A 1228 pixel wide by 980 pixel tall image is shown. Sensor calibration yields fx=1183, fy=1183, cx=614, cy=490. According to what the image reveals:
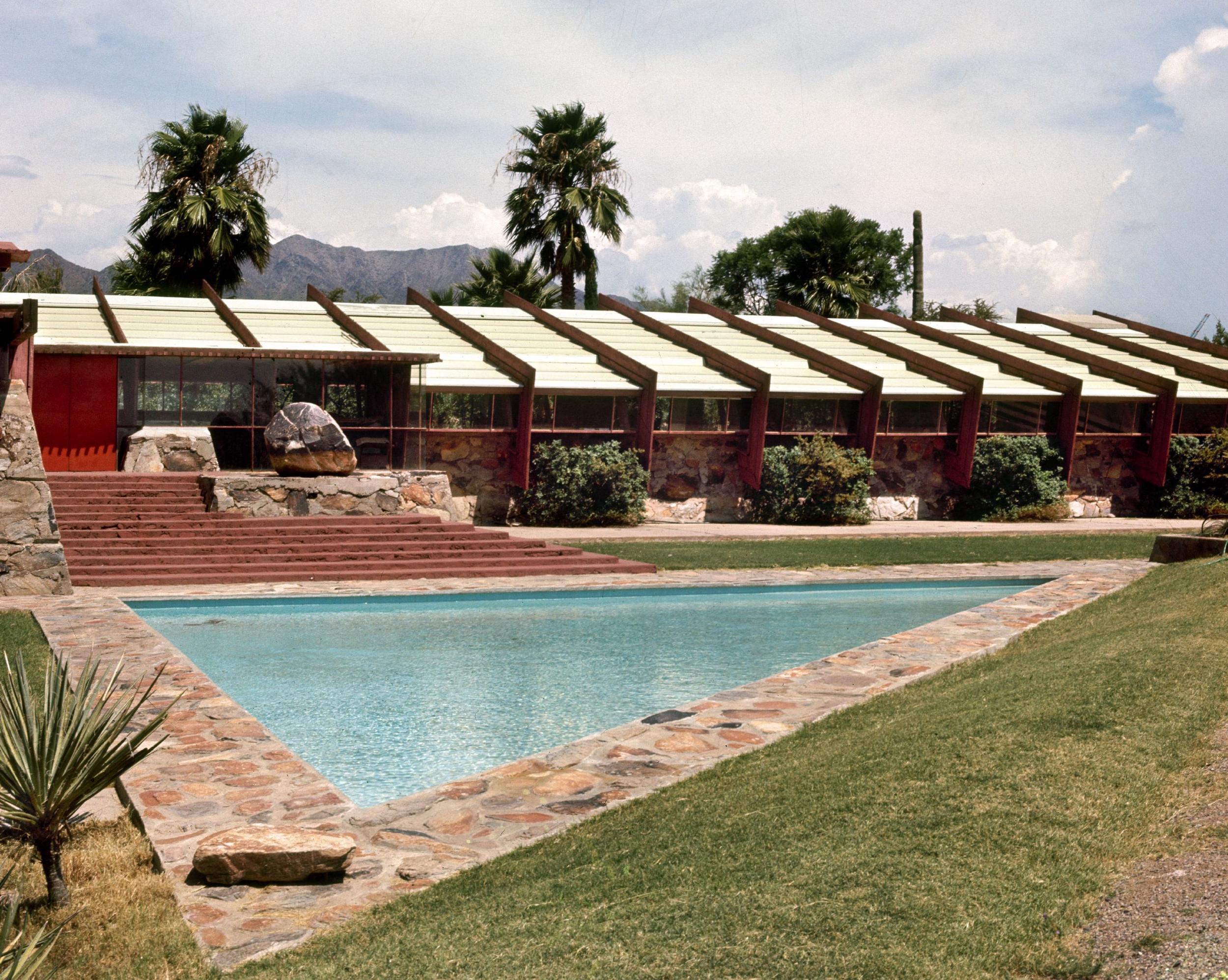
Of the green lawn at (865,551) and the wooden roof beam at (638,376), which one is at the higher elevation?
the wooden roof beam at (638,376)

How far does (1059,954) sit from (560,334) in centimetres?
2670

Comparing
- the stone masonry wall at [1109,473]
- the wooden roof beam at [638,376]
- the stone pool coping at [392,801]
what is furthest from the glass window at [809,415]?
the stone pool coping at [392,801]

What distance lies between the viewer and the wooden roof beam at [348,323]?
25.2 meters

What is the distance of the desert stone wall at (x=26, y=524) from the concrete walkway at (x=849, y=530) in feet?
26.8

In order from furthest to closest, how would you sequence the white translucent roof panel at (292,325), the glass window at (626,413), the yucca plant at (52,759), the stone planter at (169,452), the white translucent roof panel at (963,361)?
the white translucent roof panel at (963,361)
the glass window at (626,413)
the white translucent roof panel at (292,325)
the stone planter at (169,452)
the yucca plant at (52,759)

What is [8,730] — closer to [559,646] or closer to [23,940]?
[23,940]

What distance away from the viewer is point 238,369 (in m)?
22.2

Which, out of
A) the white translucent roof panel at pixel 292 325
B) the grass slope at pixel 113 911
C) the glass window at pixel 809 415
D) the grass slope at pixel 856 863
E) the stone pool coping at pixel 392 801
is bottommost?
the grass slope at pixel 113 911

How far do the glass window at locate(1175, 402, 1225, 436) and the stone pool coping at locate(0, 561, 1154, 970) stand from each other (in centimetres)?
2199

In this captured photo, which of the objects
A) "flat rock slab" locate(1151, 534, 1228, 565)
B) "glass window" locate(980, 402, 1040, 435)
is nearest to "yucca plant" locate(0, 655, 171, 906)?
"flat rock slab" locate(1151, 534, 1228, 565)

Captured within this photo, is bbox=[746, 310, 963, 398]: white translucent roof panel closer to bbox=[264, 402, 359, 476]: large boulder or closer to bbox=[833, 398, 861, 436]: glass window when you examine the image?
bbox=[833, 398, 861, 436]: glass window

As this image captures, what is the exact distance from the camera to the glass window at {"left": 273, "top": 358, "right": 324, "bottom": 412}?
73.6 ft

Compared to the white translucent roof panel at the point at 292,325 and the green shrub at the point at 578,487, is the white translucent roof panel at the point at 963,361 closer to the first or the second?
the green shrub at the point at 578,487

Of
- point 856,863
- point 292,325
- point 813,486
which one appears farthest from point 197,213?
point 856,863
